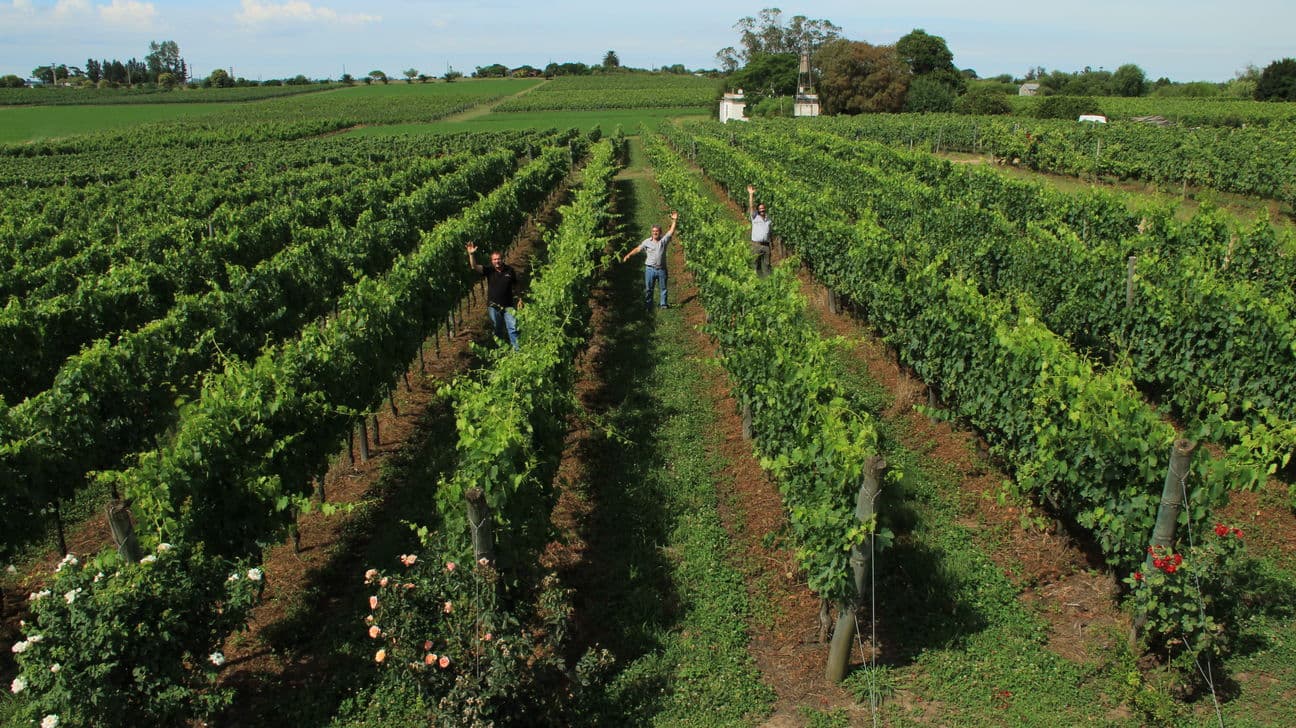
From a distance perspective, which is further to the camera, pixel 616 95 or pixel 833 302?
pixel 616 95

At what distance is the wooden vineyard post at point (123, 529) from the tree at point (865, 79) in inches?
2842

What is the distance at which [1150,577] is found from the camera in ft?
17.5

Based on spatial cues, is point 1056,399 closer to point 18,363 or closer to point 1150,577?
point 1150,577

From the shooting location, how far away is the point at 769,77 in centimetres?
8356

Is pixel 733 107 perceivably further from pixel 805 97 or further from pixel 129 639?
pixel 129 639

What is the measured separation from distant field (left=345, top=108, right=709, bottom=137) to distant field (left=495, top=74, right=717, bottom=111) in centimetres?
374

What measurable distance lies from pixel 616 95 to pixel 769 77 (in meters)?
23.1

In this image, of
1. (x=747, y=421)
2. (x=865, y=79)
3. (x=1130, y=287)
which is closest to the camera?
(x=747, y=421)

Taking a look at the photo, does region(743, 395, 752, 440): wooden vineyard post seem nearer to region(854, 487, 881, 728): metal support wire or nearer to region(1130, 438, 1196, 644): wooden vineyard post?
region(854, 487, 881, 728): metal support wire

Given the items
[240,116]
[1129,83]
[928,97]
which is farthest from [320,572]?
[1129,83]

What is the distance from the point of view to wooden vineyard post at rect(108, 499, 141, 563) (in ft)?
16.3

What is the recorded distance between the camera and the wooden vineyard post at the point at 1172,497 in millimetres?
5211

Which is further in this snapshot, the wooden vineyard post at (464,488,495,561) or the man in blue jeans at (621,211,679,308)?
the man in blue jeans at (621,211,679,308)

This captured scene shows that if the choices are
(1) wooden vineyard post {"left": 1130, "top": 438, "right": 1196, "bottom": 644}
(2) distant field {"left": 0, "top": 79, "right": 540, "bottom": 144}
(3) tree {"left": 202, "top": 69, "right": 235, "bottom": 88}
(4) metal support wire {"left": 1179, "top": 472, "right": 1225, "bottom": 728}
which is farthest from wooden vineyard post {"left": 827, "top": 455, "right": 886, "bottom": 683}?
(3) tree {"left": 202, "top": 69, "right": 235, "bottom": 88}
